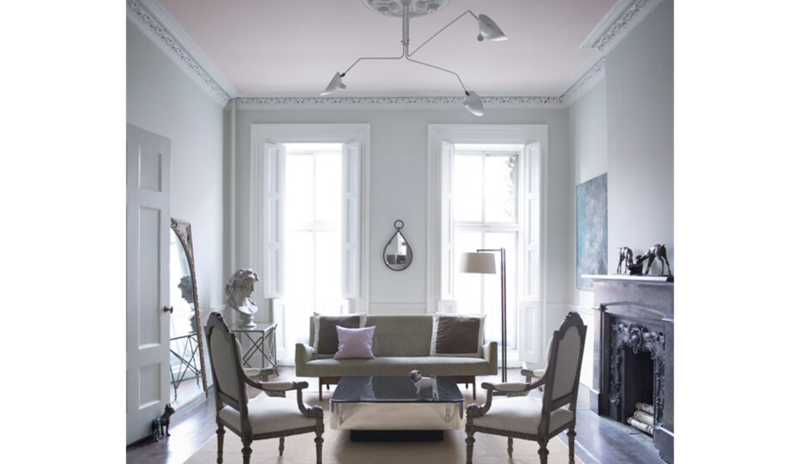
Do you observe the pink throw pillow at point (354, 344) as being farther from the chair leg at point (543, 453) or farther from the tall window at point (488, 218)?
the chair leg at point (543, 453)

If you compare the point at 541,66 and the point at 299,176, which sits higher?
the point at 541,66

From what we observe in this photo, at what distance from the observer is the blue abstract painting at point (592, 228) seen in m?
6.08

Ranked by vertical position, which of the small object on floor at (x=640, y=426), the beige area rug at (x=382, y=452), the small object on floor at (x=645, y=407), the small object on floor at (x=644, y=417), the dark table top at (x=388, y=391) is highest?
the dark table top at (x=388, y=391)

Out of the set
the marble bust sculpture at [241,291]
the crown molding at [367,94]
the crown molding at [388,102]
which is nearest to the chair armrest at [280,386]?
the marble bust sculpture at [241,291]

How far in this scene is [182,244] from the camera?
5672mm

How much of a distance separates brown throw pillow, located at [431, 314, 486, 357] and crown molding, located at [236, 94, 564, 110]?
111 inches

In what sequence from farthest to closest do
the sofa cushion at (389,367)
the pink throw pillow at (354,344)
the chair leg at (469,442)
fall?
the pink throw pillow at (354,344)
the sofa cushion at (389,367)
the chair leg at (469,442)

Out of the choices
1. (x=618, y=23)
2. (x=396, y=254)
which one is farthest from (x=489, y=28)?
(x=396, y=254)

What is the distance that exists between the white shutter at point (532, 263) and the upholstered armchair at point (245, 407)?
4345mm

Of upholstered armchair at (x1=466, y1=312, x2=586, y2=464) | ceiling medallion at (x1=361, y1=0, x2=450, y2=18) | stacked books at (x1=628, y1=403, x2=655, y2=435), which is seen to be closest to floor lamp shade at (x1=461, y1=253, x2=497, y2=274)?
stacked books at (x1=628, y1=403, x2=655, y2=435)

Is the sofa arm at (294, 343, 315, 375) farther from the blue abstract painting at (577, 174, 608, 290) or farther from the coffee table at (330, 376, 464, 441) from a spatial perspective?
the blue abstract painting at (577, 174, 608, 290)
